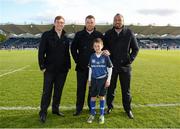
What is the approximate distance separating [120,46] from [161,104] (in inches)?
87.2

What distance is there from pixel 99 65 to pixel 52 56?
0.99m

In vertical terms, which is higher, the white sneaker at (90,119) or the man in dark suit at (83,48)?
the man in dark suit at (83,48)

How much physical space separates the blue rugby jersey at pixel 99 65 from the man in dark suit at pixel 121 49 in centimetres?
44

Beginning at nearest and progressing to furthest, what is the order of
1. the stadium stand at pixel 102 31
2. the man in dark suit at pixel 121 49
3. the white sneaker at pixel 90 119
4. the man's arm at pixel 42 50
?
the white sneaker at pixel 90 119
the man's arm at pixel 42 50
the man in dark suit at pixel 121 49
the stadium stand at pixel 102 31

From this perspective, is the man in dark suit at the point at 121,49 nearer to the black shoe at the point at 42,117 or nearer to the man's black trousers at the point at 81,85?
the man's black trousers at the point at 81,85

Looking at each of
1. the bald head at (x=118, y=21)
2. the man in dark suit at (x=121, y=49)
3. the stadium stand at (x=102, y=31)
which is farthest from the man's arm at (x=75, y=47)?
the stadium stand at (x=102, y=31)

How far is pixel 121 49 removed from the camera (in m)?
6.65

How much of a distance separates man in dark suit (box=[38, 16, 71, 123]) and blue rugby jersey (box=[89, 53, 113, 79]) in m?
0.64

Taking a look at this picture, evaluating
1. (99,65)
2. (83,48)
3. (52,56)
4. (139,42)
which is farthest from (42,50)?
(139,42)

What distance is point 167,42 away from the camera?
114125 mm

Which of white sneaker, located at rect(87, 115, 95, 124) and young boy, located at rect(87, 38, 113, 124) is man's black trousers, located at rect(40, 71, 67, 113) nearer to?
young boy, located at rect(87, 38, 113, 124)

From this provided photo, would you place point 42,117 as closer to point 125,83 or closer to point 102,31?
point 125,83

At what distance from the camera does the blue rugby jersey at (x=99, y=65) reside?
6285 millimetres

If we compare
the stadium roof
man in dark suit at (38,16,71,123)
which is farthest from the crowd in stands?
man in dark suit at (38,16,71,123)
